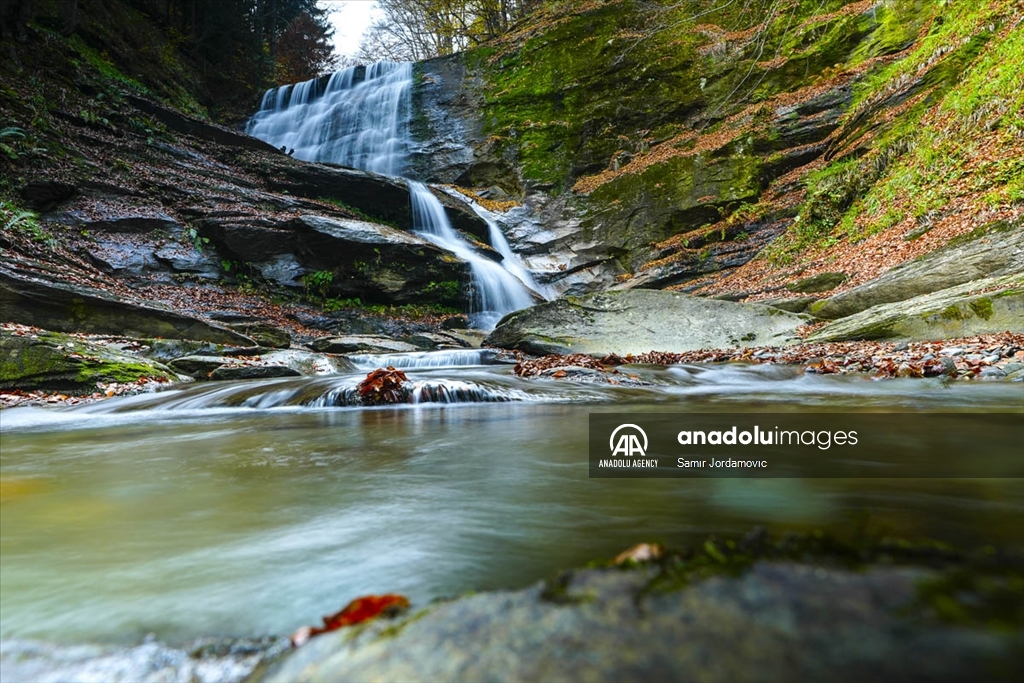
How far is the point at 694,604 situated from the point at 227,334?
1046 centimetres

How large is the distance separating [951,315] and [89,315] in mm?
12279

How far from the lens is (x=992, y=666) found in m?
0.57

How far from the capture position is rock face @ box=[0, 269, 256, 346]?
7.95 metres

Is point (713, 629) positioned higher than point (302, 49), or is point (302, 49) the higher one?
point (302, 49)

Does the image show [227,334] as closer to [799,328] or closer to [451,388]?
[451,388]

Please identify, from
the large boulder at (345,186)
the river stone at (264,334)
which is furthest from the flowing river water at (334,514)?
the large boulder at (345,186)

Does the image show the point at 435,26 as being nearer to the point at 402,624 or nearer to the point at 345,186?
the point at 345,186

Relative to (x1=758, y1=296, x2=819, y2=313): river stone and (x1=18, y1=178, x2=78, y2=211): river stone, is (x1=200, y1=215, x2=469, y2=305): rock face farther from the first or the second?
(x1=758, y1=296, x2=819, y2=313): river stone

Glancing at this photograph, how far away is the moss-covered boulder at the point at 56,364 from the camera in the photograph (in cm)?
612

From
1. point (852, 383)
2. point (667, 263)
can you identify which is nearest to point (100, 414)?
point (852, 383)

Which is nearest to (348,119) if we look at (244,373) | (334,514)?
(244,373)

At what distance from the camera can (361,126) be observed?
72.6 feet

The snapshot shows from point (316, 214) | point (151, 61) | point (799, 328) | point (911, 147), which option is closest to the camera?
point (799, 328)

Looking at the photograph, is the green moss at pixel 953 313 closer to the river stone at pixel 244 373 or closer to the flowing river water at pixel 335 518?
the flowing river water at pixel 335 518
